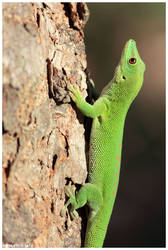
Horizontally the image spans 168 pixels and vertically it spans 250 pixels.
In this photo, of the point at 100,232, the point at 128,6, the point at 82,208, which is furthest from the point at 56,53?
the point at 128,6

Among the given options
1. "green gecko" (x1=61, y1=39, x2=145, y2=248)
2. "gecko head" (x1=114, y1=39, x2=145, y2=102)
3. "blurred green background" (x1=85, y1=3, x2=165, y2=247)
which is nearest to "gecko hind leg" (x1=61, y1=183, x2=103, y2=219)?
"green gecko" (x1=61, y1=39, x2=145, y2=248)

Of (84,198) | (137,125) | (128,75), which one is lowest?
(84,198)

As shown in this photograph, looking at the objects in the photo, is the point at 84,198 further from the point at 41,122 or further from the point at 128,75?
the point at 128,75

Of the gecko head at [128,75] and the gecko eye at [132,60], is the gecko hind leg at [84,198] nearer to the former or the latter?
the gecko head at [128,75]

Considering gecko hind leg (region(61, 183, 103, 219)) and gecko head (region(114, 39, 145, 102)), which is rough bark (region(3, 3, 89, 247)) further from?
gecko head (region(114, 39, 145, 102))

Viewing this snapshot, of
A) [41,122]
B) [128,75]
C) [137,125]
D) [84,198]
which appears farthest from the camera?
[137,125]

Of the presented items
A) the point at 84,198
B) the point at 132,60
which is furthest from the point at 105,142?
the point at 132,60
